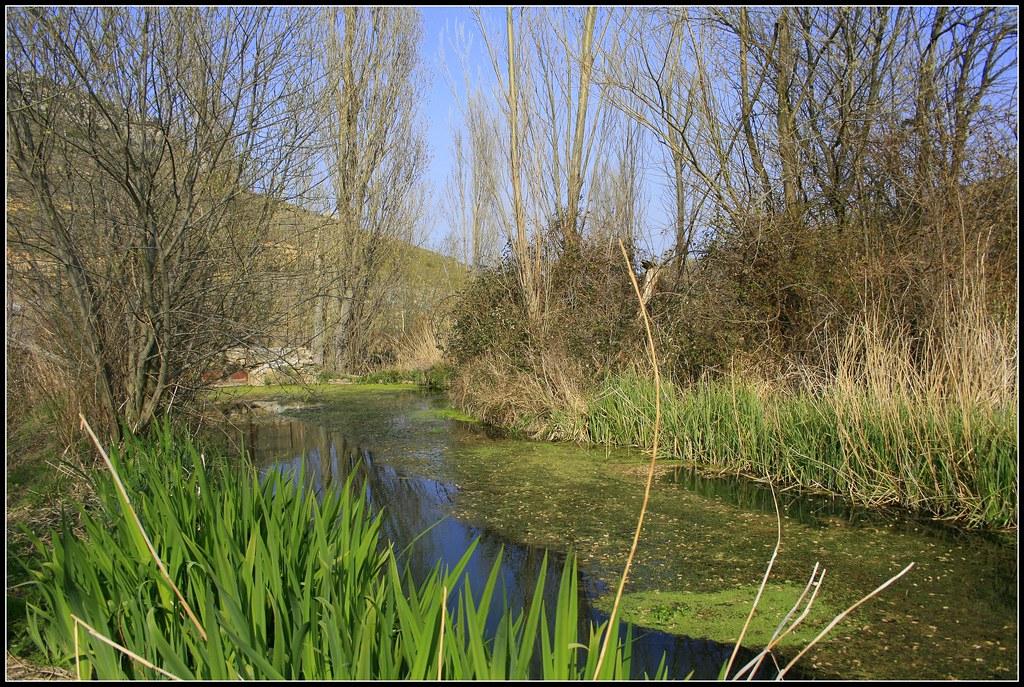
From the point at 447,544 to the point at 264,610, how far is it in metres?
2.69

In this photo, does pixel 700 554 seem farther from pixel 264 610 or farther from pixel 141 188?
pixel 141 188

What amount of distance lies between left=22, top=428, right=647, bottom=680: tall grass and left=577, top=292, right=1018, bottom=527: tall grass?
2.87 metres

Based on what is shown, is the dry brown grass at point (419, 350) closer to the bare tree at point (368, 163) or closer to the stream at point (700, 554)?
the bare tree at point (368, 163)

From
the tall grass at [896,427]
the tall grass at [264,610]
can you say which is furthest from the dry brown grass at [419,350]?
the tall grass at [264,610]

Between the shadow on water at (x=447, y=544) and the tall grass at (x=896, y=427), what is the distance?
1577 mm

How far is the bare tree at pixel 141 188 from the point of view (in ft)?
16.9

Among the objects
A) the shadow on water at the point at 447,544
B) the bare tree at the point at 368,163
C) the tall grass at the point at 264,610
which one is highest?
the bare tree at the point at 368,163

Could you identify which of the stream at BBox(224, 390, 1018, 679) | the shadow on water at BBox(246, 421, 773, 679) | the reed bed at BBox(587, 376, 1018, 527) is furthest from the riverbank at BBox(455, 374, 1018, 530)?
the shadow on water at BBox(246, 421, 773, 679)

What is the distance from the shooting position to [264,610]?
242cm

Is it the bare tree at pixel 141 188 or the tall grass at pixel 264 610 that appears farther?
the bare tree at pixel 141 188

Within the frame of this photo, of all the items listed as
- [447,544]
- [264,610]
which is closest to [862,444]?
[447,544]

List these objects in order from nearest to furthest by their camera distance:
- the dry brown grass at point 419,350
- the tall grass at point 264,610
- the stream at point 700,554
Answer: the tall grass at point 264,610, the stream at point 700,554, the dry brown grass at point 419,350

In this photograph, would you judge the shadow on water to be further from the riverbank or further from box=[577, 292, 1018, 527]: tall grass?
the riverbank

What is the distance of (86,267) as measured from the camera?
564cm
